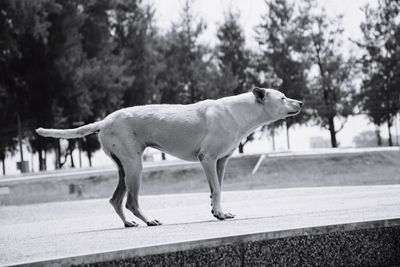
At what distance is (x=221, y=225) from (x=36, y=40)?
1376 inches

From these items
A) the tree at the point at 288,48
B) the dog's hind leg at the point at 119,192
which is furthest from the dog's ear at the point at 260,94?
the tree at the point at 288,48

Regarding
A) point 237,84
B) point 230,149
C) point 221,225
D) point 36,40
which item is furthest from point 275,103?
point 237,84

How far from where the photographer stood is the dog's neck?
889 centimetres

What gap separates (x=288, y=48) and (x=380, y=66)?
276 inches

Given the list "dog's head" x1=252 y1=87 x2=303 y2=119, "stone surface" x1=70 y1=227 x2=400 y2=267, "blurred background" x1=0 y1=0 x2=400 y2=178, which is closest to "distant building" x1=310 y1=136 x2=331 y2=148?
"blurred background" x1=0 y1=0 x2=400 y2=178

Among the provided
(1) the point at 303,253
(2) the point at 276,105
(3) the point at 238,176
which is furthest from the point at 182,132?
(3) the point at 238,176

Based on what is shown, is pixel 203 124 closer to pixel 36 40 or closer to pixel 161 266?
pixel 161 266

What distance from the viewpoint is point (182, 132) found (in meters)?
8.68

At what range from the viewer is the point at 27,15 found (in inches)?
1453

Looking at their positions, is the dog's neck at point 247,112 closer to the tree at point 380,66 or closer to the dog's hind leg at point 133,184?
the dog's hind leg at point 133,184

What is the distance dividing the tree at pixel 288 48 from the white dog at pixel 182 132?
3797 centimetres

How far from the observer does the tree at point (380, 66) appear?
45.8m

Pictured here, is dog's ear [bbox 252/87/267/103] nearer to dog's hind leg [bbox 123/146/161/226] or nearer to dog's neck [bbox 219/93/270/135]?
dog's neck [bbox 219/93/270/135]

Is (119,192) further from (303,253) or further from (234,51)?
(234,51)
